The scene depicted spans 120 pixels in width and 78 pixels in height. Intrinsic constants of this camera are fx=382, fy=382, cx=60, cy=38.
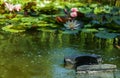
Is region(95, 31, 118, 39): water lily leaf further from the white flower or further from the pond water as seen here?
the white flower

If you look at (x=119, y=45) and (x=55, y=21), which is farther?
(x=55, y=21)

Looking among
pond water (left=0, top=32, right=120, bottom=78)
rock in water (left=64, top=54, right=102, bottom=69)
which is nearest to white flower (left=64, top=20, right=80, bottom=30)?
pond water (left=0, top=32, right=120, bottom=78)

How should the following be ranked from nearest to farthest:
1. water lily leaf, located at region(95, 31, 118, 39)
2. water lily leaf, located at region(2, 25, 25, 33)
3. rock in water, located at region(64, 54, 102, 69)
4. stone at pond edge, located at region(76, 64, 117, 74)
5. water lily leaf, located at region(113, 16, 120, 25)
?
stone at pond edge, located at region(76, 64, 117, 74), rock in water, located at region(64, 54, 102, 69), water lily leaf, located at region(95, 31, 118, 39), water lily leaf, located at region(2, 25, 25, 33), water lily leaf, located at region(113, 16, 120, 25)

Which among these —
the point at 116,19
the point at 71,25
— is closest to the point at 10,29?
the point at 71,25

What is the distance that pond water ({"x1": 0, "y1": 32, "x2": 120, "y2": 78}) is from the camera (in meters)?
4.83

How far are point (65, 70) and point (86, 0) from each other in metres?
7.53

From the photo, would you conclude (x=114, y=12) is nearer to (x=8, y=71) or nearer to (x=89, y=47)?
(x=89, y=47)

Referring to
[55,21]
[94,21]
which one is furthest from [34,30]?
[94,21]

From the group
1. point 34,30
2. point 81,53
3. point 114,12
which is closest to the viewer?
point 81,53

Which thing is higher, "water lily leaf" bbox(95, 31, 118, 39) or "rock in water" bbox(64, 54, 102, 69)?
"rock in water" bbox(64, 54, 102, 69)

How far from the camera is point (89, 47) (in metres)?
6.07

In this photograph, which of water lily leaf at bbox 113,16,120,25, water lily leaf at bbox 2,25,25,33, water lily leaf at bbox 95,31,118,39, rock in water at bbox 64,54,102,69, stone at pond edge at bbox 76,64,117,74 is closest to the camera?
stone at pond edge at bbox 76,64,117,74

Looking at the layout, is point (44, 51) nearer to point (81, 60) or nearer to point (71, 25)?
point (81, 60)

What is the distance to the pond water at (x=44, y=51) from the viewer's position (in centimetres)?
483
